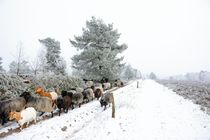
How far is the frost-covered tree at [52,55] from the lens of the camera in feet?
144

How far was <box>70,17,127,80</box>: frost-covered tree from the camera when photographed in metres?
34.8

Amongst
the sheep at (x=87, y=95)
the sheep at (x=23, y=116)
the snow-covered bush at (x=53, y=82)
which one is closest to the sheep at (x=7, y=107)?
the sheep at (x=23, y=116)

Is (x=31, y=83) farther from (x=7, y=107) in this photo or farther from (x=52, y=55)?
(x=52, y=55)

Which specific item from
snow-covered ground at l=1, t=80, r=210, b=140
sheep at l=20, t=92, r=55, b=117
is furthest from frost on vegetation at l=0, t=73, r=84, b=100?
snow-covered ground at l=1, t=80, r=210, b=140

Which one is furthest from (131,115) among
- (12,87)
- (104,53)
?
(104,53)

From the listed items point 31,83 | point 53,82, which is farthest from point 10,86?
point 53,82

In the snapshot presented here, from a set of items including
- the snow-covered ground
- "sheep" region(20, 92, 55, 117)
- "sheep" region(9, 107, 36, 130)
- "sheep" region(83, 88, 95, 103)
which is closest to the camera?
the snow-covered ground

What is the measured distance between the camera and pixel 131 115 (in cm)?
1417

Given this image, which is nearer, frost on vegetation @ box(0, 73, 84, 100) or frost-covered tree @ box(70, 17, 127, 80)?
frost on vegetation @ box(0, 73, 84, 100)

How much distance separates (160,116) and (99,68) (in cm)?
2102

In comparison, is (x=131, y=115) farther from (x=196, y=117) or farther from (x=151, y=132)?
(x=196, y=117)

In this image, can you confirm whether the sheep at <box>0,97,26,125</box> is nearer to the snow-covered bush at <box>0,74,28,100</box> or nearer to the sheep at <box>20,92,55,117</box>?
the sheep at <box>20,92,55,117</box>

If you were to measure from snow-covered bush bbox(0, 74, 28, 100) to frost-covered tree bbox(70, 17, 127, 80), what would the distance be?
17.3m

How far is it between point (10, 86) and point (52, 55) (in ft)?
92.6
